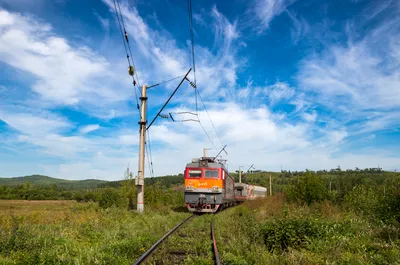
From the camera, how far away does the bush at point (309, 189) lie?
862 inches

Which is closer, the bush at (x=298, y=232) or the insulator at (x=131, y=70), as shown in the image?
the bush at (x=298, y=232)

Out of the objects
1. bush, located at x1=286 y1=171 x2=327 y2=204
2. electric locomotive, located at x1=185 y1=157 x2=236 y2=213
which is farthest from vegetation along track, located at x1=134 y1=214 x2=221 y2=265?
bush, located at x1=286 y1=171 x2=327 y2=204

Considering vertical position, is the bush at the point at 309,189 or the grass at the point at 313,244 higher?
the bush at the point at 309,189

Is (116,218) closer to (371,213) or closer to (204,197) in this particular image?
(204,197)

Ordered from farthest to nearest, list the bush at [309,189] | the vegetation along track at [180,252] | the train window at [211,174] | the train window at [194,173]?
the bush at [309,189] → the train window at [194,173] → the train window at [211,174] → the vegetation along track at [180,252]

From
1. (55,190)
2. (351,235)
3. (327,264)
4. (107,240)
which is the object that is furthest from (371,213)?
(55,190)

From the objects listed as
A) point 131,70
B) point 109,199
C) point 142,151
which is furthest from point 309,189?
point 131,70

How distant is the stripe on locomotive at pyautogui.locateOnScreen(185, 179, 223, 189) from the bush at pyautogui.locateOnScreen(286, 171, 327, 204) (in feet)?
20.6

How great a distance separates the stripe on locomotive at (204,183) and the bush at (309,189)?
6.28m

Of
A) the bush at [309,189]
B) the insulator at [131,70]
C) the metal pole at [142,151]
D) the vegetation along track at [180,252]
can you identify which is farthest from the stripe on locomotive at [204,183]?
the vegetation along track at [180,252]

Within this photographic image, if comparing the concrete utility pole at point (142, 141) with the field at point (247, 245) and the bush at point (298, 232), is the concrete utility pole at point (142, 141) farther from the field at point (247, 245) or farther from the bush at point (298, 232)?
the bush at point (298, 232)

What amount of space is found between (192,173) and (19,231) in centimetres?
1431

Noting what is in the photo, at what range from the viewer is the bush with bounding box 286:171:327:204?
71.8 feet

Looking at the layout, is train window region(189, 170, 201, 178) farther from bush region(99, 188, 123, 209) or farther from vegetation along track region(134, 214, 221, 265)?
vegetation along track region(134, 214, 221, 265)
